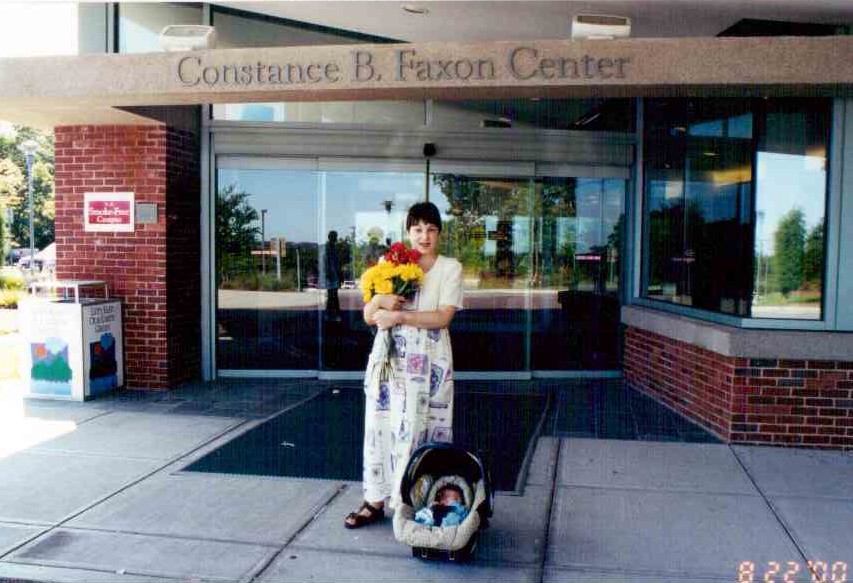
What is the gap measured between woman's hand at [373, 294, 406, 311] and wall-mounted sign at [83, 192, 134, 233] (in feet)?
16.6

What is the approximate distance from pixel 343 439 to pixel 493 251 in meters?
4.03

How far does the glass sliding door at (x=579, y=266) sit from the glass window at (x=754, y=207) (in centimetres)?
174

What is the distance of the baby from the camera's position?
165 inches

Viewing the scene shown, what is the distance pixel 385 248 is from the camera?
9898 millimetres

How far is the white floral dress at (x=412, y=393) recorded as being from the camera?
4469mm

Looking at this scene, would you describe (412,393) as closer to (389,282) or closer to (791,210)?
(389,282)

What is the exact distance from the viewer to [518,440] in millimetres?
6762

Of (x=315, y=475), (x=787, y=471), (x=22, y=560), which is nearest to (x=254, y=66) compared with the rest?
(x=315, y=475)

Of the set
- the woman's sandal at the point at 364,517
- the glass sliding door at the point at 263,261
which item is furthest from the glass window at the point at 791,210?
the glass sliding door at the point at 263,261

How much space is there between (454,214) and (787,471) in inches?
208

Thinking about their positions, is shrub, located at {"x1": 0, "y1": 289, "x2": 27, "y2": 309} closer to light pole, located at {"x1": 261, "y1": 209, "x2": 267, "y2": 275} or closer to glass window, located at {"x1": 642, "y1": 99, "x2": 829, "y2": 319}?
light pole, located at {"x1": 261, "y1": 209, "x2": 267, "y2": 275}

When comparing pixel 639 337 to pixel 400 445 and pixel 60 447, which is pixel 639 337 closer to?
pixel 400 445

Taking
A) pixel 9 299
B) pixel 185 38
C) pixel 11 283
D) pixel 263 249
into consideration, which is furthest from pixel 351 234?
pixel 11 283
